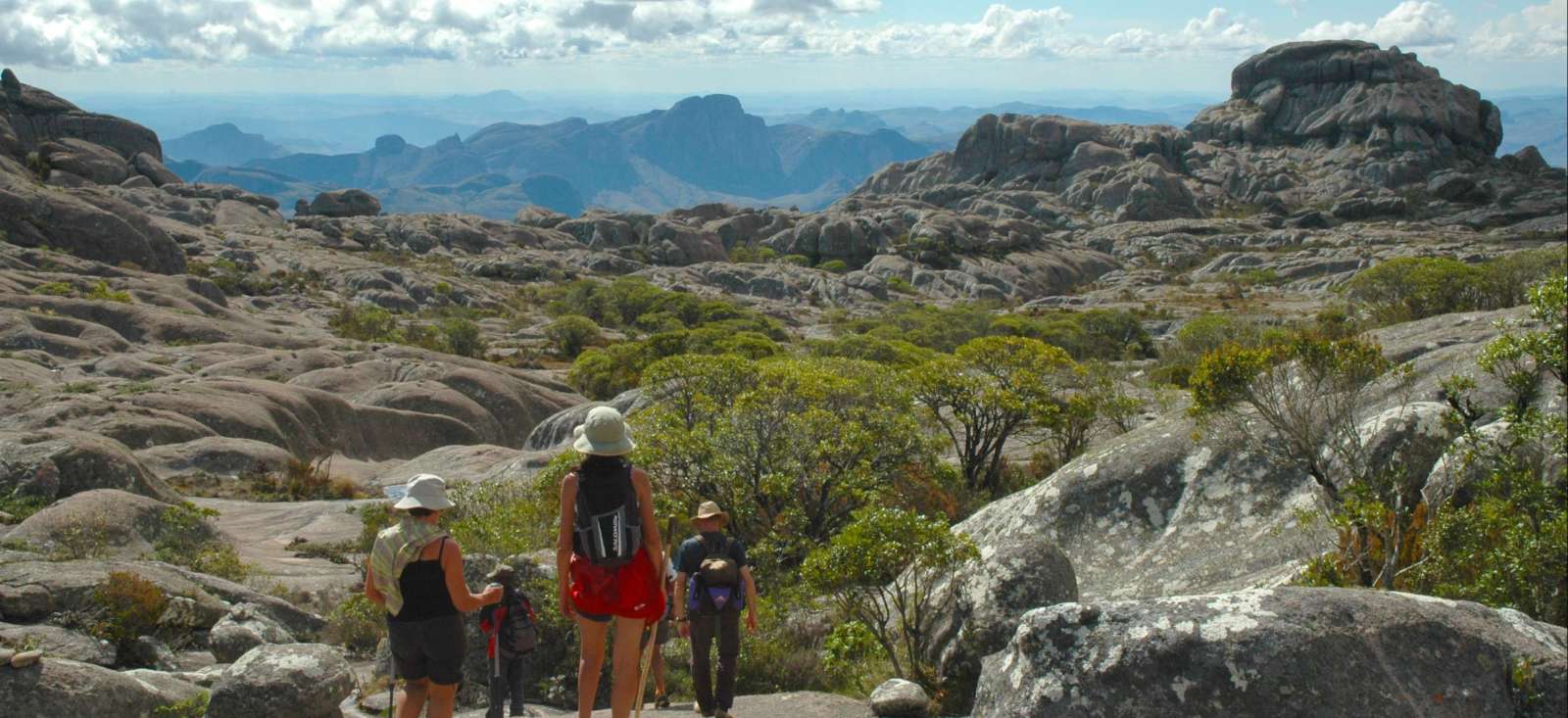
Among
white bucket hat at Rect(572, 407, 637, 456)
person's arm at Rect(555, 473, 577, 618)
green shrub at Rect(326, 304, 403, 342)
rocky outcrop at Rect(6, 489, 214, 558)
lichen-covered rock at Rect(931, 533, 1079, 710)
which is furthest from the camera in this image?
green shrub at Rect(326, 304, 403, 342)

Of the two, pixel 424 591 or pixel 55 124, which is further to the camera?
pixel 55 124

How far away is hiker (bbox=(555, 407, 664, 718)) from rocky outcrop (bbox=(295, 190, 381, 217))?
144 metres

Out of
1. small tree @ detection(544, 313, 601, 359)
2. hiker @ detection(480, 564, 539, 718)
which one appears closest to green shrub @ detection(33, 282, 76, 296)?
small tree @ detection(544, 313, 601, 359)

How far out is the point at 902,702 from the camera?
9039 mm

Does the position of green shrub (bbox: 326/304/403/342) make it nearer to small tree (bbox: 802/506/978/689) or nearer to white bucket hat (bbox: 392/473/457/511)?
small tree (bbox: 802/506/978/689)

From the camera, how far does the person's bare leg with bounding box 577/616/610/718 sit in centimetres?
761

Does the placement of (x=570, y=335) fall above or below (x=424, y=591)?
below

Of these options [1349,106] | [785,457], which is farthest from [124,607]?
[1349,106]

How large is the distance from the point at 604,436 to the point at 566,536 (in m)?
0.81

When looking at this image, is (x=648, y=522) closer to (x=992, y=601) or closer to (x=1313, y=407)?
(x=992, y=601)

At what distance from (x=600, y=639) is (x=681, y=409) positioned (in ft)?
41.6

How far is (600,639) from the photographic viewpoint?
7684mm

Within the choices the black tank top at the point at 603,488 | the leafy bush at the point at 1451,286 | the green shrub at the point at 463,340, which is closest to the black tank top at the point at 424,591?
the black tank top at the point at 603,488

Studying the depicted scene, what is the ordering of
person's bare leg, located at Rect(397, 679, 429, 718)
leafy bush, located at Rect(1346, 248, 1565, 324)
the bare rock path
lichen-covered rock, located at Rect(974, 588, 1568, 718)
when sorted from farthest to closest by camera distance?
1. leafy bush, located at Rect(1346, 248, 1565, 324)
2. the bare rock path
3. person's bare leg, located at Rect(397, 679, 429, 718)
4. lichen-covered rock, located at Rect(974, 588, 1568, 718)
